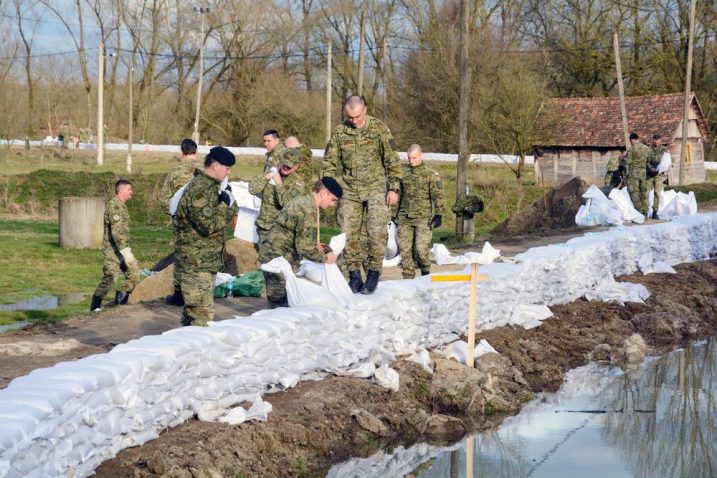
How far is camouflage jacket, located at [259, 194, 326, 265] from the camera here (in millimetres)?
9594

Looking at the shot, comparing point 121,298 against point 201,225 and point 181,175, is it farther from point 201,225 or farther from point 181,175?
point 201,225

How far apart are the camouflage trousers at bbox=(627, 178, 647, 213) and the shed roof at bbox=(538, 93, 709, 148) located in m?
26.3

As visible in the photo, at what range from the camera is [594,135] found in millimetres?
49531

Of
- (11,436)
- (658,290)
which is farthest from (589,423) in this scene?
(658,290)

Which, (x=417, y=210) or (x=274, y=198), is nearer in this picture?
(x=274, y=198)

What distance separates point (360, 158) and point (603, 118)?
4099 cm

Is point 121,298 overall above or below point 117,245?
below

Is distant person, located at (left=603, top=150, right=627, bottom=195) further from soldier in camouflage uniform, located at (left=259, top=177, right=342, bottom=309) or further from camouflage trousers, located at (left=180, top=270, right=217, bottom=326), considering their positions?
camouflage trousers, located at (left=180, top=270, right=217, bottom=326)

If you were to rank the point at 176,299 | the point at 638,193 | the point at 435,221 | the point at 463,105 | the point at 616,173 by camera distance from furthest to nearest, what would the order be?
the point at 463,105 < the point at 616,173 < the point at 638,193 < the point at 435,221 < the point at 176,299

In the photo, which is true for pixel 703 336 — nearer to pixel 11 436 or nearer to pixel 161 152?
pixel 11 436

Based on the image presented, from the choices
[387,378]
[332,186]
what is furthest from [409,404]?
[332,186]

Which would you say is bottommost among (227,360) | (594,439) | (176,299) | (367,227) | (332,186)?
(594,439)

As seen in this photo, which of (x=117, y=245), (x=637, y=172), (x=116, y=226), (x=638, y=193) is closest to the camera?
(x=116, y=226)

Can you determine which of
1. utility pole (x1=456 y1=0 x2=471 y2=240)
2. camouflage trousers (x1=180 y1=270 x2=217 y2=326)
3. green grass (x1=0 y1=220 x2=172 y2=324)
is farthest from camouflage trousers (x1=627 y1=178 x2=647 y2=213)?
camouflage trousers (x1=180 y1=270 x2=217 y2=326)
